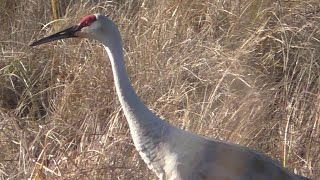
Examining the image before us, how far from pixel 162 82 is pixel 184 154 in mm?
1494

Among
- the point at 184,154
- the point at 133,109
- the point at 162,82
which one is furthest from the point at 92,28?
the point at 162,82

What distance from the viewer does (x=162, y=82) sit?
5.32 metres

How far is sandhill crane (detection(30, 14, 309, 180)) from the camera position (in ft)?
12.7

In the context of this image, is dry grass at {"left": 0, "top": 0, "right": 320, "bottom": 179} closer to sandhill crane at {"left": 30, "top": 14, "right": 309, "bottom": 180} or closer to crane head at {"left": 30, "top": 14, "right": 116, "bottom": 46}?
sandhill crane at {"left": 30, "top": 14, "right": 309, "bottom": 180}

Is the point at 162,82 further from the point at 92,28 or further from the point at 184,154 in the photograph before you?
the point at 184,154

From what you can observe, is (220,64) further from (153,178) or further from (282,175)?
(282,175)

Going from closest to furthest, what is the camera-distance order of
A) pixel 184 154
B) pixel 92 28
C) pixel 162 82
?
pixel 184 154 < pixel 92 28 < pixel 162 82

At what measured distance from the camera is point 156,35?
5902 millimetres

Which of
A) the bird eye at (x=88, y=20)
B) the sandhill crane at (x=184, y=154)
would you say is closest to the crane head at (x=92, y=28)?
the bird eye at (x=88, y=20)

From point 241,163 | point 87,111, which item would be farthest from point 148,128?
point 87,111

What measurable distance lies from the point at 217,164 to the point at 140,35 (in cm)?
219

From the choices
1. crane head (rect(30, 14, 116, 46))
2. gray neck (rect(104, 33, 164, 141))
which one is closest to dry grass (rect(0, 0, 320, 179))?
gray neck (rect(104, 33, 164, 141))

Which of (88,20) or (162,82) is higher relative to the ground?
(88,20)

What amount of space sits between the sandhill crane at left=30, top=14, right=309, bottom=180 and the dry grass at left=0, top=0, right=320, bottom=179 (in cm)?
43
